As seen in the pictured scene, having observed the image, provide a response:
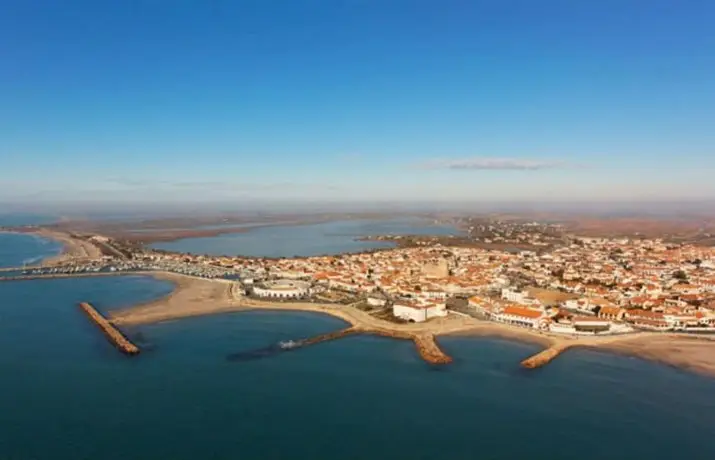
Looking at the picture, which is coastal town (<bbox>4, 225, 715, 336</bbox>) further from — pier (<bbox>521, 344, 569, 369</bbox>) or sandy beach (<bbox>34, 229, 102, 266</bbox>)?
pier (<bbox>521, 344, 569, 369</bbox>)

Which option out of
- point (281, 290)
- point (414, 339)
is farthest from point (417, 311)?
point (281, 290)

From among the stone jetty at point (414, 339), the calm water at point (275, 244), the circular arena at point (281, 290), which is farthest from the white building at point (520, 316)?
the calm water at point (275, 244)

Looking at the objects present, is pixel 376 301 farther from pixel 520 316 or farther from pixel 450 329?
pixel 520 316

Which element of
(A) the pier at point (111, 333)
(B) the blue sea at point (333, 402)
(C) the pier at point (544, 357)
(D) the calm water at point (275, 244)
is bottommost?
(B) the blue sea at point (333, 402)

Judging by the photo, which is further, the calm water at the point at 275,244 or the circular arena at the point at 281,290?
the calm water at the point at 275,244

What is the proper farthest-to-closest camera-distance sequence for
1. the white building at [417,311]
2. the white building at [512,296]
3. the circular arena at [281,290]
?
the circular arena at [281,290], the white building at [512,296], the white building at [417,311]

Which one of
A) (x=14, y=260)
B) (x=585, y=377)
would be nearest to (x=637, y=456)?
(x=585, y=377)

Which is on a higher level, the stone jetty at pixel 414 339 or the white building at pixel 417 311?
the white building at pixel 417 311

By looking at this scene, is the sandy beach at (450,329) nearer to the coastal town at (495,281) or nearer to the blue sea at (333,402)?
the coastal town at (495,281)
